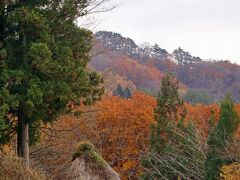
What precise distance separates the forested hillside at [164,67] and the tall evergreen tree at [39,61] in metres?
84.7

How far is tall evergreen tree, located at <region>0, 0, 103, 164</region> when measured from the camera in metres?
11.4

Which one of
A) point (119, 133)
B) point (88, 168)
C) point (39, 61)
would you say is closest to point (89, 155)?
point (88, 168)

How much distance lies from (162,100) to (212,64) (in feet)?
287

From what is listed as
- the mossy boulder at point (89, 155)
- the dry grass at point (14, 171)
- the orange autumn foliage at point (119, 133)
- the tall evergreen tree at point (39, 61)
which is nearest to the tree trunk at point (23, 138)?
the tall evergreen tree at point (39, 61)

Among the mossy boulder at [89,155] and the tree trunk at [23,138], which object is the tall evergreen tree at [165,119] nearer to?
the mossy boulder at [89,155]

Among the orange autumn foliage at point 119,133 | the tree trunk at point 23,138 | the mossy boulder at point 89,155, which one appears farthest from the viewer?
the orange autumn foliage at point 119,133

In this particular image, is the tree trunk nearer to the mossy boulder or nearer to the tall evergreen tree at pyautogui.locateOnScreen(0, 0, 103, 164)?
the tall evergreen tree at pyautogui.locateOnScreen(0, 0, 103, 164)

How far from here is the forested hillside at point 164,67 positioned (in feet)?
352

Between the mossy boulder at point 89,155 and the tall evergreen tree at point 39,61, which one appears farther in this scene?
the mossy boulder at point 89,155

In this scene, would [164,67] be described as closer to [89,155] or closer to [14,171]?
[89,155]

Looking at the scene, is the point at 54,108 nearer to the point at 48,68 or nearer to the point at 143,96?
the point at 48,68

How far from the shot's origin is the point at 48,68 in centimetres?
1162

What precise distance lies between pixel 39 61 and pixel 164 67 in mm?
113042

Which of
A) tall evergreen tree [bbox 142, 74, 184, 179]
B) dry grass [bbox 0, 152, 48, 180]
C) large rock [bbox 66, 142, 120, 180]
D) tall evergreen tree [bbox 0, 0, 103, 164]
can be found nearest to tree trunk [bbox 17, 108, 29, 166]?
tall evergreen tree [bbox 0, 0, 103, 164]
